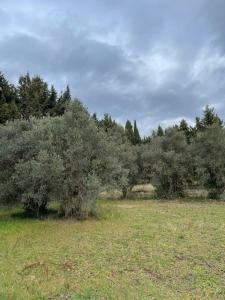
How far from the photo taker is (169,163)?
26.5 m

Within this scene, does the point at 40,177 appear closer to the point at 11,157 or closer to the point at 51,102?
the point at 11,157

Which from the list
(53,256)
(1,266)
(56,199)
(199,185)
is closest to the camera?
(1,266)

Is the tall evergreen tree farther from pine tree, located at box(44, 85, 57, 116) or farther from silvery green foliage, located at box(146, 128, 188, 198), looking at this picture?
silvery green foliage, located at box(146, 128, 188, 198)

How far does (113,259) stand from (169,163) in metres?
17.3

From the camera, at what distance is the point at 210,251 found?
10266mm

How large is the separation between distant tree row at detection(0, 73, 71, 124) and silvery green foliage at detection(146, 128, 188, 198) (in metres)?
8.24

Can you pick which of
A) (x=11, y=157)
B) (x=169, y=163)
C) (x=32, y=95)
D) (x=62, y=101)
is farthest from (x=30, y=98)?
(x=11, y=157)

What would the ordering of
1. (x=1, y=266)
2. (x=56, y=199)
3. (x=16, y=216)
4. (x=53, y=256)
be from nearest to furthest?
(x=1, y=266)
(x=53, y=256)
(x=56, y=199)
(x=16, y=216)

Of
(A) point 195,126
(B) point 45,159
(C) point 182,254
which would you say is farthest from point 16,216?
(A) point 195,126

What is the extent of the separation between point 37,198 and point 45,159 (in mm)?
1615

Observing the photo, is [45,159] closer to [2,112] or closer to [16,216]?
[16,216]

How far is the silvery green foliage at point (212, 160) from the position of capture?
960 inches

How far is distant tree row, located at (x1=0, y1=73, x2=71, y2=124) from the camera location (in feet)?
98.0

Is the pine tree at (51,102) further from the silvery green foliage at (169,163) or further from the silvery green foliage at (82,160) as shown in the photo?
the silvery green foliage at (82,160)
